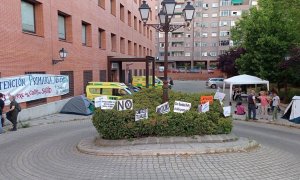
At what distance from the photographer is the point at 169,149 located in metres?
7.81

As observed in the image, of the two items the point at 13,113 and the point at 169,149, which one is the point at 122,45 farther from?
the point at 169,149

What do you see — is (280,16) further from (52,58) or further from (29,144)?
(29,144)

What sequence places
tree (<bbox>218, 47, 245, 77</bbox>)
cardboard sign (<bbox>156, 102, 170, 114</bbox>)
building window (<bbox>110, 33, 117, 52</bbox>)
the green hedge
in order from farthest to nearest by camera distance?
tree (<bbox>218, 47, 245, 77</bbox>) < building window (<bbox>110, 33, 117, 52</bbox>) < cardboard sign (<bbox>156, 102, 170, 114</bbox>) < the green hedge

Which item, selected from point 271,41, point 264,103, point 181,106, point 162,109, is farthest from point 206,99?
point 271,41

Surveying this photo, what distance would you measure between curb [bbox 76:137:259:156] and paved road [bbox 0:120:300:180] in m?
0.19

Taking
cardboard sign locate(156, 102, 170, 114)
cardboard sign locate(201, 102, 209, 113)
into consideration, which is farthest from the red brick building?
cardboard sign locate(201, 102, 209, 113)

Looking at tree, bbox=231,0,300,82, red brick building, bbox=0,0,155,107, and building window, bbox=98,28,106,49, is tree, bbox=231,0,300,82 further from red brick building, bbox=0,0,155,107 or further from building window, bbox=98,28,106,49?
red brick building, bbox=0,0,155,107

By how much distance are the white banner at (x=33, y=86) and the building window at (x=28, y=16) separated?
2.49 meters

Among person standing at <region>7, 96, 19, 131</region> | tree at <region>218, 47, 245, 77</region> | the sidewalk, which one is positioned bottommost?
the sidewalk

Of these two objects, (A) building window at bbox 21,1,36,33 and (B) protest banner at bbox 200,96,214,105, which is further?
(A) building window at bbox 21,1,36,33

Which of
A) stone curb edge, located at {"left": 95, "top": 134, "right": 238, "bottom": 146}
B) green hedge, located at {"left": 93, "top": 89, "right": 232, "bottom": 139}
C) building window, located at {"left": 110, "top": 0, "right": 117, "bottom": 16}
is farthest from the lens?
building window, located at {"left": 110, "top": 0, "right": 117, "bottom": 16}

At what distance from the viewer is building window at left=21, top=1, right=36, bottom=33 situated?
1495 cm

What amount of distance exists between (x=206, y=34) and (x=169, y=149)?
7214 cm

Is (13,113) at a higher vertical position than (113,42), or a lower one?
lower
